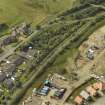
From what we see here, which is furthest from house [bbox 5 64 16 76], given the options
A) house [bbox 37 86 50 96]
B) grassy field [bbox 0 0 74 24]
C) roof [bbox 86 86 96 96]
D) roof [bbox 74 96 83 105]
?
grassy field [bbox 0 0 74 24]

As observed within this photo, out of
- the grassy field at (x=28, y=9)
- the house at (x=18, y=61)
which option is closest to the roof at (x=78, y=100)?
the house at (x=18, y=61)

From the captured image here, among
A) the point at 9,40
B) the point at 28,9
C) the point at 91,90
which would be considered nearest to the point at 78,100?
the point at 91,90

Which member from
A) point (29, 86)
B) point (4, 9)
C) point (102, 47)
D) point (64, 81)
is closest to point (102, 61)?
point (102, 47)

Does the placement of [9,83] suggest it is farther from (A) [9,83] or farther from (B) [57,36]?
(B) [57,36]

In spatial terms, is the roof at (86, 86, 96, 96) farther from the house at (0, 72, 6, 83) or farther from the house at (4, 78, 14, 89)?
the house at (0, 72, 6, 83)

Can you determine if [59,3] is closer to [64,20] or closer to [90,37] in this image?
[64,20]

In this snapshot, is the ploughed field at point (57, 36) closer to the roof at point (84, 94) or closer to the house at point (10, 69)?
the house at point (10, 69)
